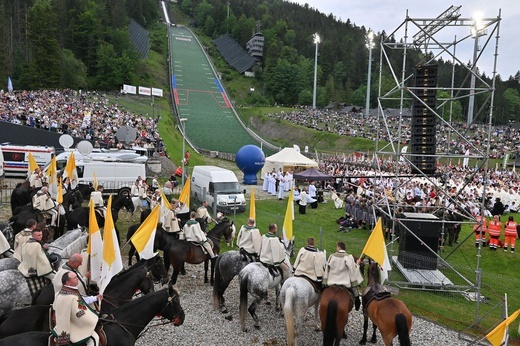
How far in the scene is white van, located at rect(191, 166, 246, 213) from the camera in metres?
24.0

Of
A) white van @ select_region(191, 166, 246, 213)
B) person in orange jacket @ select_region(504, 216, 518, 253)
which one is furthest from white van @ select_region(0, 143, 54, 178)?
person in orange jacket @ select_region(504, 216, 518, 253)

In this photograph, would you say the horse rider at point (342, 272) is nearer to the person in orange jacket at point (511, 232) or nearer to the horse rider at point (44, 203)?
the horse rider at point (44, 203)

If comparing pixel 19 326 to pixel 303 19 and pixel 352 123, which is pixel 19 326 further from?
pixel 303 19

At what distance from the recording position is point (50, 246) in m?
11.8

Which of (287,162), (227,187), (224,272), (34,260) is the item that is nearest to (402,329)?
(224,272)

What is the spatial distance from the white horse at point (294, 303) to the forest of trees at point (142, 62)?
138 feet

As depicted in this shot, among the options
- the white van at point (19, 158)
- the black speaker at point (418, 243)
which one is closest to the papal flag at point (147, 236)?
the black speaker at point (418, 243)

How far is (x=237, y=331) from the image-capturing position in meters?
10.8

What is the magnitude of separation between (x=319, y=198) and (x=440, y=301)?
16.8 meters

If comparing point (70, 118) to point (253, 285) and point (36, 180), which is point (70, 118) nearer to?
point (36, 180)

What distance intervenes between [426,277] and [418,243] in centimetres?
128

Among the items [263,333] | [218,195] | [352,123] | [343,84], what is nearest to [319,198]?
[218,195]

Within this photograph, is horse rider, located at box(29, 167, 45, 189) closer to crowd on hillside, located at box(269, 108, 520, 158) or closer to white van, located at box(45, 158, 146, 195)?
white van, located at box(45, 158, 146, 195)

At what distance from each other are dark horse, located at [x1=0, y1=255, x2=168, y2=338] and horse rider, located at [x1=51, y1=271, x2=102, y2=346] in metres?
1.43
